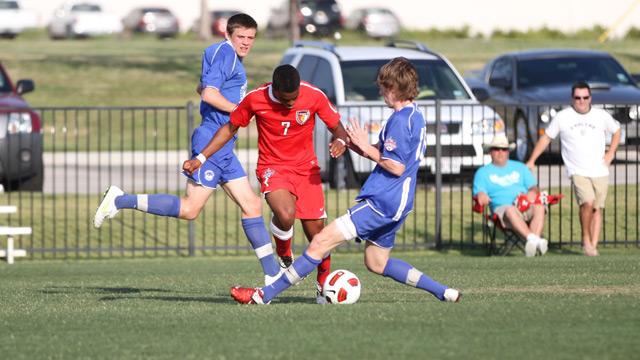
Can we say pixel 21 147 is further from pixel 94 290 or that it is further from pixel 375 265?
pixel 375 265

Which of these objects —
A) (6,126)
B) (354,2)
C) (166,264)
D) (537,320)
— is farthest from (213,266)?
(354,2)

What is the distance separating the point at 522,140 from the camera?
21516 millimetres

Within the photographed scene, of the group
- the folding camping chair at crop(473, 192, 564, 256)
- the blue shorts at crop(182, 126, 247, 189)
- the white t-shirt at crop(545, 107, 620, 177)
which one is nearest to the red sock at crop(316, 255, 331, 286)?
the blue shorts at crop(182, 126, 247, 189)

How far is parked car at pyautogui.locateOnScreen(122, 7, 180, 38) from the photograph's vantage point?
6184 centimetres

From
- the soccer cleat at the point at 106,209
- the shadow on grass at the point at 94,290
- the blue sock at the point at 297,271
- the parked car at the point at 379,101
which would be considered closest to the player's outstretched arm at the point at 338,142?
the blue sock at the point at 297,271

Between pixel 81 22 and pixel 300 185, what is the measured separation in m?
50.4

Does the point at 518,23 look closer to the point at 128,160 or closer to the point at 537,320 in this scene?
the point at 128,160

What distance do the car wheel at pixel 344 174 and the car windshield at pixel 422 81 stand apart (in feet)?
4.52

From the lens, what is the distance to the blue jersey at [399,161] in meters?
9.66

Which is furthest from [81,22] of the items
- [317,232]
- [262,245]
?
[317,232]

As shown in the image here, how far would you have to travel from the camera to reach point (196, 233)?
17.7 meters

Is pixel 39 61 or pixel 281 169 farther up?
pixel 39 61

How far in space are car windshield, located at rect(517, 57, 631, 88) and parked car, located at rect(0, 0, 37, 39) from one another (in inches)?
1452

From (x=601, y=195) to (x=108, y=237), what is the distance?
5.85m
